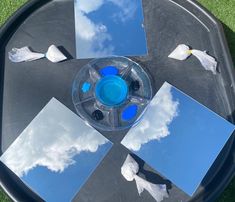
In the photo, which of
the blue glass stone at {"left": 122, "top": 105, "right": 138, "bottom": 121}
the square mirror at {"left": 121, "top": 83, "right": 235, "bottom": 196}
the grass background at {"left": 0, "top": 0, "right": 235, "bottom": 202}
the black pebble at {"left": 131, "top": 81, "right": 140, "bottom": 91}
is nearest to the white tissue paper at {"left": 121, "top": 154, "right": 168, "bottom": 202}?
the square mirror at {"left": 121, "top": 83, "right": 235, "bottom": 196}

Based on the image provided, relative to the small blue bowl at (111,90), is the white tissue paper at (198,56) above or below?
above

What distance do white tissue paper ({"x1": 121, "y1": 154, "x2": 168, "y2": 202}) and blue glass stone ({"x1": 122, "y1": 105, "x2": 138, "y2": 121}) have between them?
0.55 ft

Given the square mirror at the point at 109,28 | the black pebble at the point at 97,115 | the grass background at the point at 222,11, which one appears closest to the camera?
the black pebble at the point at 97,115

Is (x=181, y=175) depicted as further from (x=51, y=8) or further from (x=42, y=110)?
(x=51, y=8)

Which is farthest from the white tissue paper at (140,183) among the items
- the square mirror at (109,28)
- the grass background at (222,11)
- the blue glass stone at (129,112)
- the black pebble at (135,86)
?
the grass background at (222,11)

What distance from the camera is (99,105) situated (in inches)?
54.8

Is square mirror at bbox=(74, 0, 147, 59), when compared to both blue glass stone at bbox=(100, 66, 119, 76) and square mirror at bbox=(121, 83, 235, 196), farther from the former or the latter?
square mirror at bbox=(121, 83, 235, 196)

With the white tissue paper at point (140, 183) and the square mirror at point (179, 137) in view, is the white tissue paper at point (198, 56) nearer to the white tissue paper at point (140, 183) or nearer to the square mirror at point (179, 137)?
the square mirror at point (179, 137)

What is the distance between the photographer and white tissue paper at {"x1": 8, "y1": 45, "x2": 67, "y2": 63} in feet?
4.69

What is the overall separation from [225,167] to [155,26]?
628 mm

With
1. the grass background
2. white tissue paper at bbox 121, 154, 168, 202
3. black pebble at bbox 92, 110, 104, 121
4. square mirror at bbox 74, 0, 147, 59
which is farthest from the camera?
the grass background

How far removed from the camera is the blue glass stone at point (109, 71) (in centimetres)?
143

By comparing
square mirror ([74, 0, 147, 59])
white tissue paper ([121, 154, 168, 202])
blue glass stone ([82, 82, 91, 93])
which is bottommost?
white tissue paper ([121, 154, 168, 202])

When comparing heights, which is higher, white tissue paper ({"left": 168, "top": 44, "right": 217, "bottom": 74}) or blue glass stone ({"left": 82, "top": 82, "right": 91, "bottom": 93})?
white tissue paper ({"left": 168, "top": 44, "right": 217, "bottom": 74})
